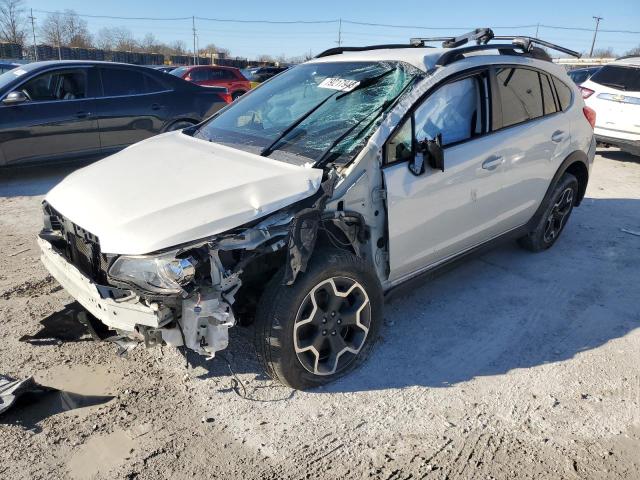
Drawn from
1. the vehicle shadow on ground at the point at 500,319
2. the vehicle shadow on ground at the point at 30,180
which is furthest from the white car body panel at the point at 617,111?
the vehicle shadow on ground at the point at 30,180

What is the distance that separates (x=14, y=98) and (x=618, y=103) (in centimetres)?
954

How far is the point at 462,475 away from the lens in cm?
243

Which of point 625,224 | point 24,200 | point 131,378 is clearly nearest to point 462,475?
point 131,378

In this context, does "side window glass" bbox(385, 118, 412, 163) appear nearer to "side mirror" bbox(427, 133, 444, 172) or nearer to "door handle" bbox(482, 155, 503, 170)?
"side mirror" bbox(427, 133, 444, 172)

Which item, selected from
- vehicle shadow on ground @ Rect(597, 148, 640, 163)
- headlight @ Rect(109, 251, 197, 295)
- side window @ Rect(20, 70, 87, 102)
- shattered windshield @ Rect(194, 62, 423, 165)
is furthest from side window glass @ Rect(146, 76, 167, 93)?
vehicle shadow on ground @ Rect(597, 148, 640, 163)

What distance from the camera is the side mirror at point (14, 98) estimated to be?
21.9 ft

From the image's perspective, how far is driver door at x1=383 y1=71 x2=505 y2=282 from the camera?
3.18 meters

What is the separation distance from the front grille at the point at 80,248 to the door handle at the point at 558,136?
3697 mm

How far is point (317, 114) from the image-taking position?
3.47 meters

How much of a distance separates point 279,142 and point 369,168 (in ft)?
2.28

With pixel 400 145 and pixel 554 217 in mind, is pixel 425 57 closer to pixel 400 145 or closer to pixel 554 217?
pixel 400 145

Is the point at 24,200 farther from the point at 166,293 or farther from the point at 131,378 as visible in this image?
the point at 166,293

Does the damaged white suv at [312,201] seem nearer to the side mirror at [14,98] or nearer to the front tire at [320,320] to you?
the front tire at [320,320]

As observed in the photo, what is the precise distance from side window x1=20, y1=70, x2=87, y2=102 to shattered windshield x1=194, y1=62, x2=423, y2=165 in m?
4.29
